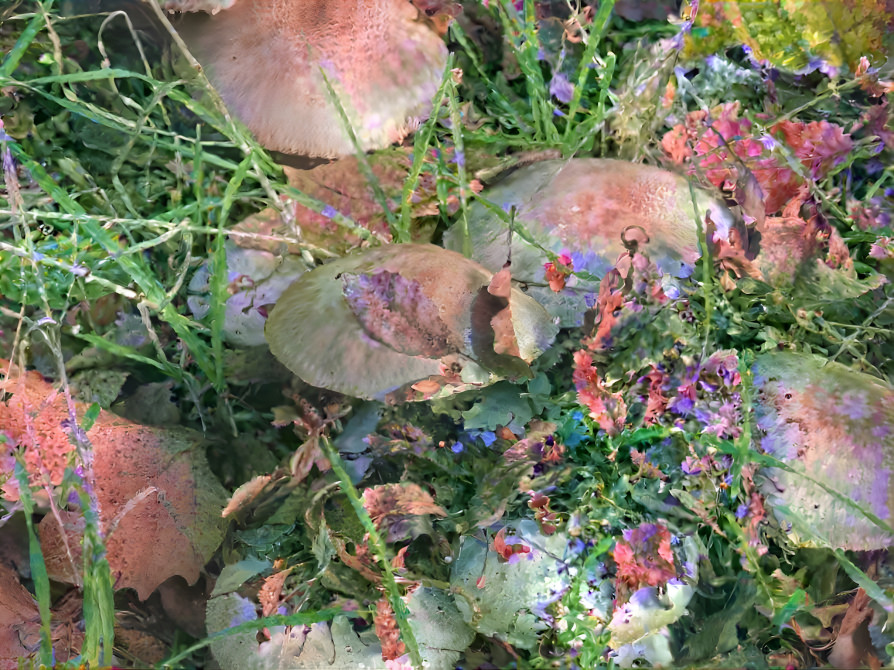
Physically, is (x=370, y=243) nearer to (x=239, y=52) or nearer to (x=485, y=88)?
(x=239, y=52)

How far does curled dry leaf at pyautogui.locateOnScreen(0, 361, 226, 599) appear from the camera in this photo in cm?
118

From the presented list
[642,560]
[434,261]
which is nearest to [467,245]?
[434,261]

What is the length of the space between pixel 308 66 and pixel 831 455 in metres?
1.16

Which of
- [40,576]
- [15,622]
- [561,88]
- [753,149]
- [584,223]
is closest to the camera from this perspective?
[40,576]

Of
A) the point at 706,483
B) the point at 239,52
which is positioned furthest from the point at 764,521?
the point at 239,52

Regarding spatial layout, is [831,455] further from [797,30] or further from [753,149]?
[797,30]

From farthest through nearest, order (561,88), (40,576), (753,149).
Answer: (561,88), (753,149), (40,576)

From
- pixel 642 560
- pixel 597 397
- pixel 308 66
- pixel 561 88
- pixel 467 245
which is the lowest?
pixel 642 560

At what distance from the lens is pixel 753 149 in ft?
4.63

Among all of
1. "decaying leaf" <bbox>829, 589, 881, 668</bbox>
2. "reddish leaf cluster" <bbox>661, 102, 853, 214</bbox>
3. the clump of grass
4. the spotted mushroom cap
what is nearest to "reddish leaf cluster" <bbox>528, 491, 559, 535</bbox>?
the clump of grass

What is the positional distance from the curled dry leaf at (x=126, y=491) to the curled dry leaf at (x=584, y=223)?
66cm

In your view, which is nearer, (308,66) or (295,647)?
(295,647)

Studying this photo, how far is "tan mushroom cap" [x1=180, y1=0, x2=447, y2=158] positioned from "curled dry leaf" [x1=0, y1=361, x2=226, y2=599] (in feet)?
2.03

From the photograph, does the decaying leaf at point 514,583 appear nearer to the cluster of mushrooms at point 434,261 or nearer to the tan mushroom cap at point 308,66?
the cluster of mushrooms at point 434,261
